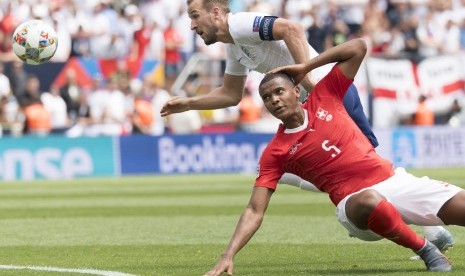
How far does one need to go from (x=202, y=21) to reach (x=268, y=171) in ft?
5.36

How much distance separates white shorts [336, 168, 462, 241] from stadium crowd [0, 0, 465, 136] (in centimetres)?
1679

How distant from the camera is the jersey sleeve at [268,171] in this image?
24.2 feet

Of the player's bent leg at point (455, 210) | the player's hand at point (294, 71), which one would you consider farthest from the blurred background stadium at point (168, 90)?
the player's bent leg at point (455, 210)

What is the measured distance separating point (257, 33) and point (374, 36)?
18259mm

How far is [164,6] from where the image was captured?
2673cm

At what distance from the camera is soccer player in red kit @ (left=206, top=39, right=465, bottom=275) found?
23.8 ft

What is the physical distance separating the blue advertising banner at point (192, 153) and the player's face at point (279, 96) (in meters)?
16.2

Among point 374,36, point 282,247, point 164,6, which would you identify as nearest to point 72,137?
point 164,6

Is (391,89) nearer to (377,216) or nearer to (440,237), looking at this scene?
(440,237)

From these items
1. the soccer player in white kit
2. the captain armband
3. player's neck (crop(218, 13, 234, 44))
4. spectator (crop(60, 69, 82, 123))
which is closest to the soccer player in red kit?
the soccer player in white kit

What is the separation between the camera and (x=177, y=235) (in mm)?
10891

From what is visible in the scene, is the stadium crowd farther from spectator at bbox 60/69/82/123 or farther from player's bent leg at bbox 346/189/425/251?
player's bent leg at bbox 346/189/425/251

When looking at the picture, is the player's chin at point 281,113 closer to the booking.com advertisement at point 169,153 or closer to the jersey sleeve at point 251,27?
the jersey sleeve at point 251,27

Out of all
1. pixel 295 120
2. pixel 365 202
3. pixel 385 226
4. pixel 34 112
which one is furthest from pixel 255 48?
pixel 34 112
